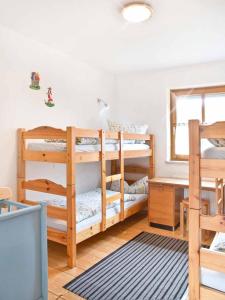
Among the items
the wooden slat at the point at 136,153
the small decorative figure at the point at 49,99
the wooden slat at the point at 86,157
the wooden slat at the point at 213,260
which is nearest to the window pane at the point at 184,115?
the wooden slat at the point at 136,153

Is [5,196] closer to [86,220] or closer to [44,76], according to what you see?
[86,220]

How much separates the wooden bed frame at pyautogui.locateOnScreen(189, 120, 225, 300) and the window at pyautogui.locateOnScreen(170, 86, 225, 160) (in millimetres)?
2302

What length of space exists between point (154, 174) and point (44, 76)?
85.1 inches

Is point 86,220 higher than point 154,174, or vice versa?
point 154,174

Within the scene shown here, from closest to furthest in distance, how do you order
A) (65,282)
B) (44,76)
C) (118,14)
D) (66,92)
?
(65,282) < (118,14) < (44,76) < (66,92)

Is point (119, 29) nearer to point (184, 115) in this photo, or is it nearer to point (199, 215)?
point (184, 115)

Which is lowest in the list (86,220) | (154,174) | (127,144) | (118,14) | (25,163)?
(86,220)

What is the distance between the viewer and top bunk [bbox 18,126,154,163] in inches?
89.7

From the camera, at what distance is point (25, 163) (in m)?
2.67

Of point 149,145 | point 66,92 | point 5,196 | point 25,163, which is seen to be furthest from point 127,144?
point 5,196

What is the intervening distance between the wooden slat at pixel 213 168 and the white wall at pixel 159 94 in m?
2.32

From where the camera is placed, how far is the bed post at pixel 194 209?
55.6 inches

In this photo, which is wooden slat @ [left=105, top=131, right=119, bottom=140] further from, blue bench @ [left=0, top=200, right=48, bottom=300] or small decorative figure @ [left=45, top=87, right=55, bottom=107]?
blue bench @ [left=0, top=200, right=48, bottom=300]

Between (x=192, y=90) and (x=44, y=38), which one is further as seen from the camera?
(x=192, y=90)
